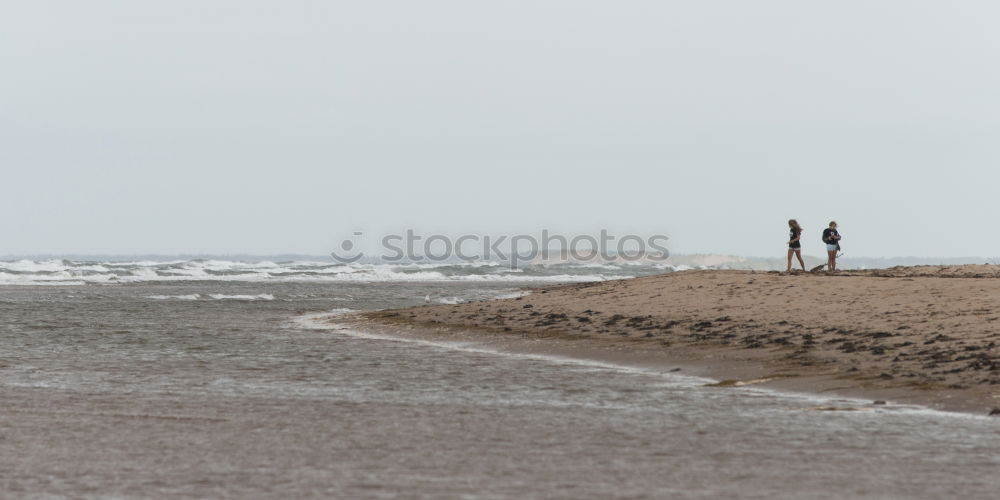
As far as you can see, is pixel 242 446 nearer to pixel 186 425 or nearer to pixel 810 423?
pixel 186 425

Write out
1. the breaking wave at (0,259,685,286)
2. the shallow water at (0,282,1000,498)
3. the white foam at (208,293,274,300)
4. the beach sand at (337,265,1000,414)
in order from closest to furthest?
the shallow water at (0,282,1000,498) → the beach sand at (337,265,1000,414) → the white foam at (208,293,274,300) → the breaking wave at (0,259,685,286)

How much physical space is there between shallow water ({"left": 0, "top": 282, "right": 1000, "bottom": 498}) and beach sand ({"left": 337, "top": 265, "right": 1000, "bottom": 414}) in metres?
1.16

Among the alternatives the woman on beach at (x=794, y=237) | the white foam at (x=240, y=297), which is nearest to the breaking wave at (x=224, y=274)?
the white foam at (x=240, y=297)

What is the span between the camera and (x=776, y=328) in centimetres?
1881

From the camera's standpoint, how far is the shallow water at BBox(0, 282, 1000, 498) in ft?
25.1

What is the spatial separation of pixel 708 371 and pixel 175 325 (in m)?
14.2

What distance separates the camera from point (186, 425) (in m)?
10.4

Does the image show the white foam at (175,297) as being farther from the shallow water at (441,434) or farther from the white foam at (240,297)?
the shallow water at (441,434)

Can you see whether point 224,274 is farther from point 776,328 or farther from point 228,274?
point 776,328

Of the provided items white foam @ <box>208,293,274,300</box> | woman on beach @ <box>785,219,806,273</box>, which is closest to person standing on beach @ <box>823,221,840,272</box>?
woman on beach @ <box>785,219,806,273</box>

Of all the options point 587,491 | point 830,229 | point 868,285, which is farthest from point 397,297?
point 587,491

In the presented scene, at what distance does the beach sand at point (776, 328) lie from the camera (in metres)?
13.5

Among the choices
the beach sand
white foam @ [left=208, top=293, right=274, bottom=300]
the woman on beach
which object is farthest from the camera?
white foam @ [left=208, top=293, right=274, bottom=300]

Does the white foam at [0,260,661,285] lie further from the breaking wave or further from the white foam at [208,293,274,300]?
the white foam at [208,293,274,300]
